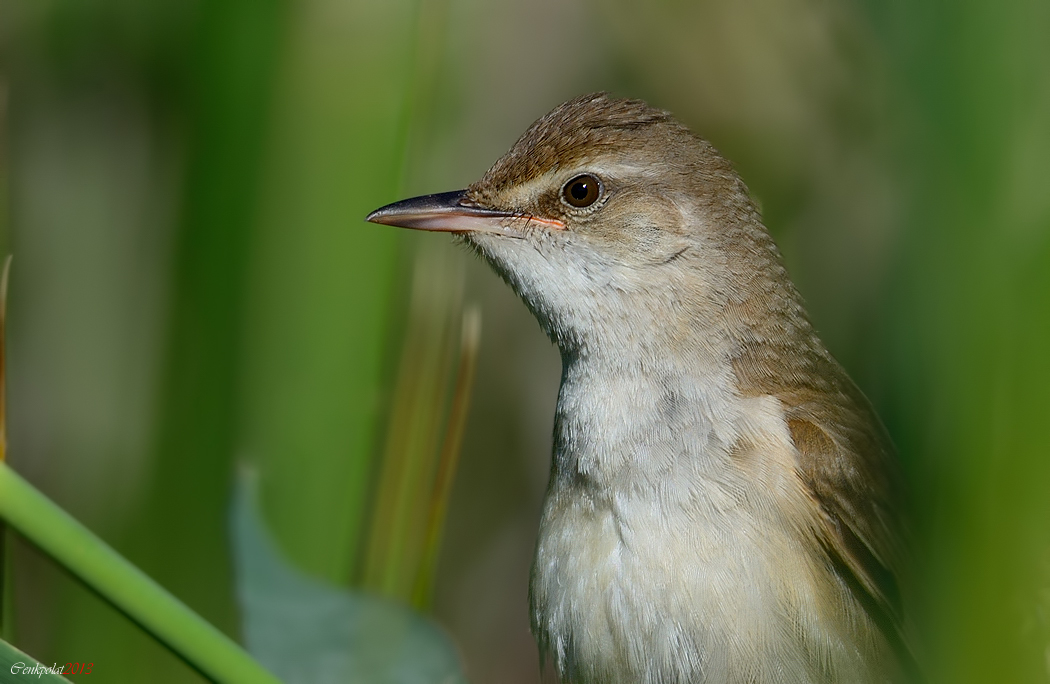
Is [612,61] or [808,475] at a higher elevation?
[612,61]

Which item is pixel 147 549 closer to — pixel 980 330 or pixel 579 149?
pixel 980 330

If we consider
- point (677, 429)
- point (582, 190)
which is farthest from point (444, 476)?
point (582, 190)

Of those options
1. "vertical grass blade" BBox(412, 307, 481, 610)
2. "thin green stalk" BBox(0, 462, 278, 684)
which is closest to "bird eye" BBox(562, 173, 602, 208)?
"vertical grass blade" BBox(412, 307, 481, 610)

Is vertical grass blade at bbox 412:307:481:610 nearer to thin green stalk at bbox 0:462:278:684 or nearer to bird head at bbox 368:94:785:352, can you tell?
bird head at bbox 368:94:785:352

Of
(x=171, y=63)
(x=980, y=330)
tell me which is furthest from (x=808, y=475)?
(x=171, y=63)

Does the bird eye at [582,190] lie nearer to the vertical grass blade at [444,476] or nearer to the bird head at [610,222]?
the bird head at [610,222]

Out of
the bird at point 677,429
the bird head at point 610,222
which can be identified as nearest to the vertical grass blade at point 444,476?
the bird at point 677,429
